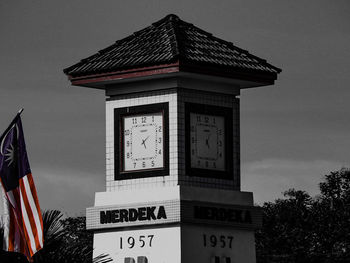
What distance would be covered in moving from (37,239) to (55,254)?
32.0 inches

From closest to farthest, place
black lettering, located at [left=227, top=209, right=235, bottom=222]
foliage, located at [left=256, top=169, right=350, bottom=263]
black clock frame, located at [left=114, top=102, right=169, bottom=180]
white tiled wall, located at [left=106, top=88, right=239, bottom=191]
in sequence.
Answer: white tiled wall, located at [left=106, top=88, right=239, bottom=191]
black clock frame, located at [left=114, top=102, right=169, bottom=180]
black lettering, located at [left=227, top=209, right=235, bottom=222]
foliage, located at [left=256, top=169, right=350, bottom=263]

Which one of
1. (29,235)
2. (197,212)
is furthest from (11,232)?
(197,212)

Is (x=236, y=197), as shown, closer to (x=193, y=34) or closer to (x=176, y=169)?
(x=176, y=169)

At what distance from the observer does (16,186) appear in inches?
1591

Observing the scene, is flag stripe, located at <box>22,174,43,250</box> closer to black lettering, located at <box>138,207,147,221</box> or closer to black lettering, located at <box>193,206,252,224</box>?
black lettering, located at <box>138,207,147,221</box>

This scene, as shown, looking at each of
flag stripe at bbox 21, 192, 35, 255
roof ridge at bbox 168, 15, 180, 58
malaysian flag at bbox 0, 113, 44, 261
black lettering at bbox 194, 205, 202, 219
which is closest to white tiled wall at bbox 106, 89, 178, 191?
black lettering at bbox 194, 205, 202, 219

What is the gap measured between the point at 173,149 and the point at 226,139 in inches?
68.2

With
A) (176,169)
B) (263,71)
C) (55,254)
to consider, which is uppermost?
(263,71)

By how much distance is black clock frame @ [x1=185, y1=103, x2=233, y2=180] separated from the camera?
4388 centimetres

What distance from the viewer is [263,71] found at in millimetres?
44875

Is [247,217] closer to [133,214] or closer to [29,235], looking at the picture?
[133,214]

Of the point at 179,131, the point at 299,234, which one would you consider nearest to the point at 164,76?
the point at 179,131

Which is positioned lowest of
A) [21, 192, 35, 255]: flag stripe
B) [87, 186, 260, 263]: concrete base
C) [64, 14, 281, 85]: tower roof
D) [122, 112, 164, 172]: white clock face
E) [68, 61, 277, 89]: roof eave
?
[21, 192, 35, 255]: flag stripe

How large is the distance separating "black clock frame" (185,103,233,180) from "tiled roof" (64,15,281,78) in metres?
1.25
